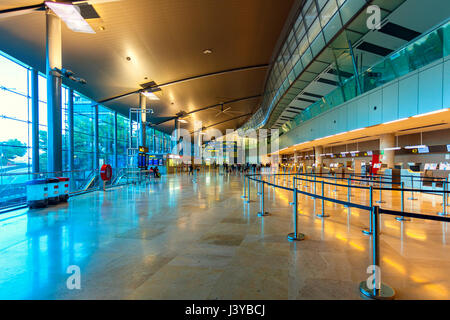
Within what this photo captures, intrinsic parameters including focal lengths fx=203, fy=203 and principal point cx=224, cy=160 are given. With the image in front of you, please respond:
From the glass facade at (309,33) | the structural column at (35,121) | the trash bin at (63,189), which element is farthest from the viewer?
the structural column at (35,121)

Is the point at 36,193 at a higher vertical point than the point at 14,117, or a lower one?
lower

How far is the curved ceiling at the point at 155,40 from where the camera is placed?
8.55 metres

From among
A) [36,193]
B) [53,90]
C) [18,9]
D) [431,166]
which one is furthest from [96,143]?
[431,166]

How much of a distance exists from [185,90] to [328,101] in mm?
12217

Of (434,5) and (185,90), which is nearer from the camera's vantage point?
(434,5)

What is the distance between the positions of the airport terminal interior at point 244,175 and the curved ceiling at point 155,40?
97 millimetres

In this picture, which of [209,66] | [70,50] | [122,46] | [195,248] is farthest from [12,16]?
[195,248]

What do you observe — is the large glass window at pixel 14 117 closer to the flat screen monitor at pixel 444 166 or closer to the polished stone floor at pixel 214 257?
the polished stone floor at pixel 214 257

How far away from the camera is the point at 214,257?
321cm

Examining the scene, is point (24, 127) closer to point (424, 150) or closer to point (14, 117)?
point (14, 117)

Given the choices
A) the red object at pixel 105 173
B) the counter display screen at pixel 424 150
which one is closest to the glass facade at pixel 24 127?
the red object at pixel 105 173

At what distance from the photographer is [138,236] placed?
4.21 m

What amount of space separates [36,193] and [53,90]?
163 inches

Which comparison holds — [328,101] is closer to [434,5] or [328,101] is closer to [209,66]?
[434,5]
